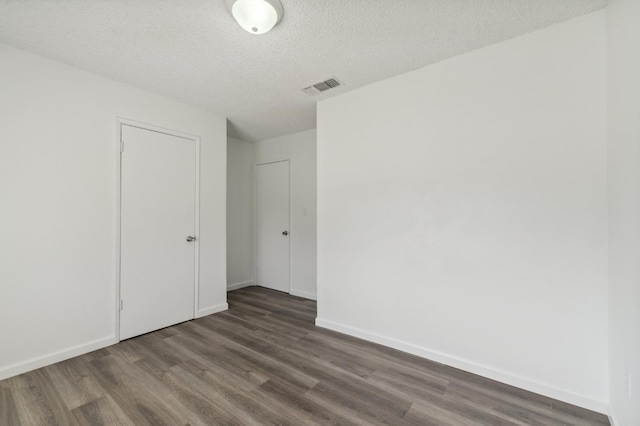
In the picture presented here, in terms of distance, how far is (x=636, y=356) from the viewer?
1.27 meters

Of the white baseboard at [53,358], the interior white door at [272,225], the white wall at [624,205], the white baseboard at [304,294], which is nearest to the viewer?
the white wall at [624,205]

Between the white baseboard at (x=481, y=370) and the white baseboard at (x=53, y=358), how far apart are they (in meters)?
2.32

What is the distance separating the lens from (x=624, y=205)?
1.43 m

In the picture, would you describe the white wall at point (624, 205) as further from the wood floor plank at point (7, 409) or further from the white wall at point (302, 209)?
the wood floor plank at point (7, 409)

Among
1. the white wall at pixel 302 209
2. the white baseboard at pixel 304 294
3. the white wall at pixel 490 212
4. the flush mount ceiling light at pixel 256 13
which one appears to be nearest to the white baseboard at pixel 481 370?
the white wall at pixel 490 212

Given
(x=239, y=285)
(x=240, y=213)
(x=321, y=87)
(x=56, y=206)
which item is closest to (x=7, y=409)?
(x=56, y=206)

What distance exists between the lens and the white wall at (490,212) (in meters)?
1.75

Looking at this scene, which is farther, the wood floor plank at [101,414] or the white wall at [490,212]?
the white wall at [490,212]

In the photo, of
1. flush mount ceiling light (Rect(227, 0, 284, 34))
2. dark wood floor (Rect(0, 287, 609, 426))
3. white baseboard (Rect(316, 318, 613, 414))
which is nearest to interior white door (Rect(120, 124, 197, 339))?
dark wood floor (Rect(0, 287, 609, 426))

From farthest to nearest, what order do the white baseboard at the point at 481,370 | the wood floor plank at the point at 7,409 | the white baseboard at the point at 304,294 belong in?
the white baseboard at the point at 304,294 → the white baseboard at the point at 481,370 → the wood floor plank at the point at 7,409

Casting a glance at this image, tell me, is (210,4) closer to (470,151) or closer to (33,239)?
(470,151)

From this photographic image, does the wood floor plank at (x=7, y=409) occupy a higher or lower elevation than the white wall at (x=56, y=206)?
lower

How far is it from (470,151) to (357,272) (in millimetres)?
1570

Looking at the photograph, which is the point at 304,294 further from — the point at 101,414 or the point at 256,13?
the point at 256,13
